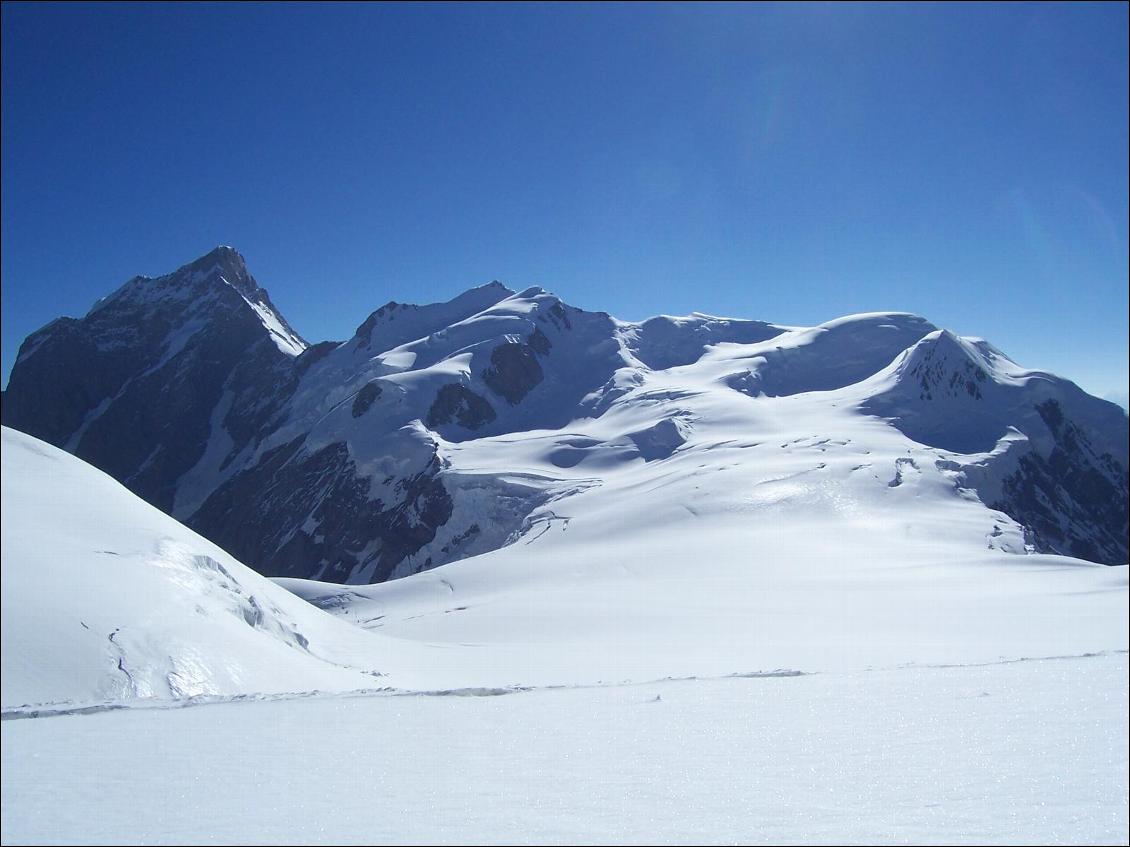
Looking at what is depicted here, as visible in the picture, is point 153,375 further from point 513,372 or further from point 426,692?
point 426,692

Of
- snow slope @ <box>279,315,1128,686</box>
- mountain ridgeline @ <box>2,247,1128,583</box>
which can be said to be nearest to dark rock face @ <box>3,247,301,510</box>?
mountain ridgeline @ <box>2,247,1128,583</box>

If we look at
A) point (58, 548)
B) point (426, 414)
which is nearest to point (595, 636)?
point (58, 548)

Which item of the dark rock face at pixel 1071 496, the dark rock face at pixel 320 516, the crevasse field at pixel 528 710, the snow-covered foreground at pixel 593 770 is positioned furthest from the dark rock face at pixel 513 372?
the snow-covered foreground at pixel 593 770

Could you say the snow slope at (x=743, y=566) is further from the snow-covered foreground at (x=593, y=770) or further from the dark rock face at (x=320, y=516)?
the dark rock face at (x=320, y=516)

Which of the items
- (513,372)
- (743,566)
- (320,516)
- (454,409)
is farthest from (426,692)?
(513,372)

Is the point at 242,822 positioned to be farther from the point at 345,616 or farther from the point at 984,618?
the point at 345,616
